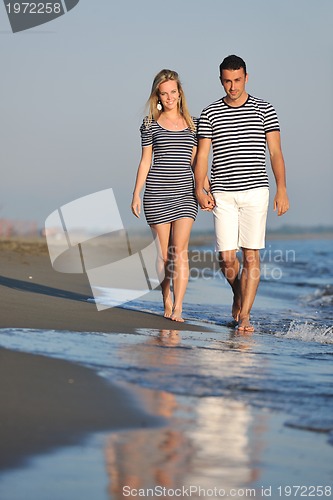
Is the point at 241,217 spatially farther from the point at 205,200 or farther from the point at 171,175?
the point at 171,175

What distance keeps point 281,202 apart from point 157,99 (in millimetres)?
1247

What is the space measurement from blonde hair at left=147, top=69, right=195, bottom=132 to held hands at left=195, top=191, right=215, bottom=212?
0.52m

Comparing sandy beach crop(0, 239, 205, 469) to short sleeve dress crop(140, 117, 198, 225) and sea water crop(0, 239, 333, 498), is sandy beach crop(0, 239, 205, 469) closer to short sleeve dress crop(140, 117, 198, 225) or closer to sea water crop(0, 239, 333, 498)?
sea water crop(0, 239, 333, 498)

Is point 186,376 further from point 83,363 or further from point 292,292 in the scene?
point 292,292

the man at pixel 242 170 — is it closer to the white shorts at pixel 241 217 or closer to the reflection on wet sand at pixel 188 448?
the white shorts at pixel 241 217

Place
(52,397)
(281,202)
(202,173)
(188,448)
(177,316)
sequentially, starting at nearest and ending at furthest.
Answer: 1. (188,448)
2. (52,397)
3. (281,202)
4. (202,173)
5. (177,316)

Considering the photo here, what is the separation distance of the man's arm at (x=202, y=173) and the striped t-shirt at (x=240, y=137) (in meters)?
0.07

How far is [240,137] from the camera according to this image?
6.80 metres

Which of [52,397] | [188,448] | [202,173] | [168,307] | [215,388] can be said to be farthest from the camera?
[168,307]

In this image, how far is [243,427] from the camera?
346cm

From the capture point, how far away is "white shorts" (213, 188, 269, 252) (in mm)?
6859

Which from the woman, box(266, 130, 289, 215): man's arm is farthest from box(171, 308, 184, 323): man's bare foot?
box(266, 130, 289, 215): man's arm

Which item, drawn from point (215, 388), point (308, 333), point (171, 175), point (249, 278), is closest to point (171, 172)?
point (171, 175)

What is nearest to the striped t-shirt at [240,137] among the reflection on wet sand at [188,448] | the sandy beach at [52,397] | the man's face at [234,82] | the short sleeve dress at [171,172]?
the man's face at [234,82]
